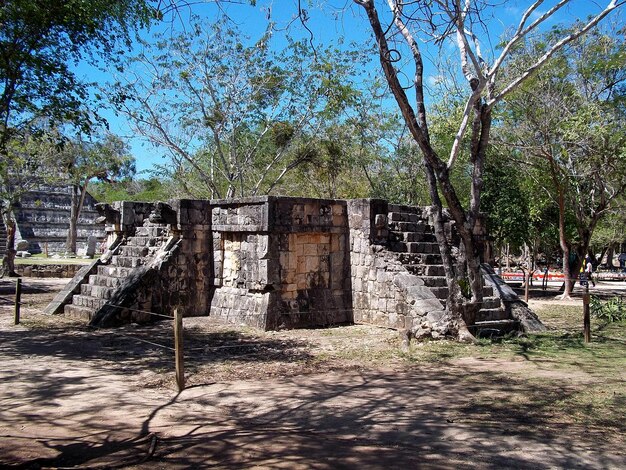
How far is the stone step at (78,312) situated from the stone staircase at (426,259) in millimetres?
6382

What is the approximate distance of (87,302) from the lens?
1226 cm

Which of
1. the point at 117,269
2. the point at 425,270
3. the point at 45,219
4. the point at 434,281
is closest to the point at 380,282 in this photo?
the point at 425,270

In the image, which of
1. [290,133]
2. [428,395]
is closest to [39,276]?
[290,133]

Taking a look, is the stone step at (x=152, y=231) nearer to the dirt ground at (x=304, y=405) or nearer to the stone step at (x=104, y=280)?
the stone step at (x=104, y=280)

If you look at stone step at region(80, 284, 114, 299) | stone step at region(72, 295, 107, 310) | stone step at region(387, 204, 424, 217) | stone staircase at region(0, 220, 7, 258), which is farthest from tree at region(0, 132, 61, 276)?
stone step at region(387, 204, 424, 217)

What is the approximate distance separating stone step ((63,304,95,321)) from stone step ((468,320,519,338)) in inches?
296

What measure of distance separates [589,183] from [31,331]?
17.7 m

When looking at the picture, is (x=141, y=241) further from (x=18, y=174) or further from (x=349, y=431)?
(x=18, y=174)

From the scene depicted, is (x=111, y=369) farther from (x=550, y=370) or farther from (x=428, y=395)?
(x=550, y=370)

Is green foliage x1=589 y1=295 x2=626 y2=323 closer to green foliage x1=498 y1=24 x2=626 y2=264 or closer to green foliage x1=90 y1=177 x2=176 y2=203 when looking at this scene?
green foliage x1=498 y1=24 x2=626 y2=264

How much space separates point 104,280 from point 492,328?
26.6 feet

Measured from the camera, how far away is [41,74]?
10.1 m

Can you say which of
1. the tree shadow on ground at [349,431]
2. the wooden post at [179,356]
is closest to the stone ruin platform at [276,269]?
the tree shadow on ground at [349,431]

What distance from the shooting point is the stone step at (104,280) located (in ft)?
39.9
